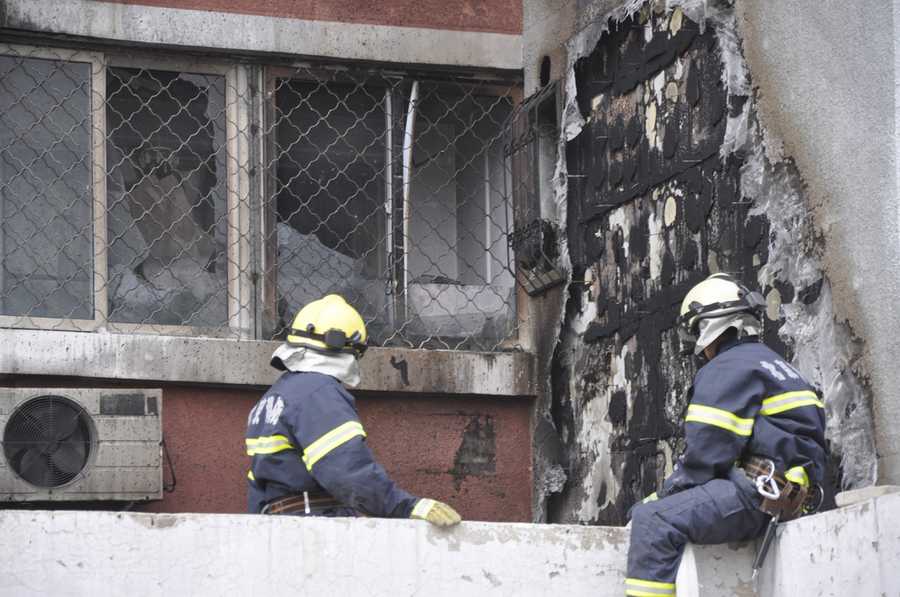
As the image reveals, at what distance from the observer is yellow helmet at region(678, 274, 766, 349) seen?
6.14 m

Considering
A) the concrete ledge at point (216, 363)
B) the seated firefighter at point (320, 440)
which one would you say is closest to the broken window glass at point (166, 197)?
the concrete ledge at point (216, 363)

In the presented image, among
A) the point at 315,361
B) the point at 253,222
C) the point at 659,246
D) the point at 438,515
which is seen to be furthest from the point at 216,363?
the point at 438,515

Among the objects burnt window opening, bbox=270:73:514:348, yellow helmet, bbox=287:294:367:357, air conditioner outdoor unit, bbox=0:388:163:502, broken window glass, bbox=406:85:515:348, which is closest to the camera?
yellow helmet, bbox=287:294:367:357

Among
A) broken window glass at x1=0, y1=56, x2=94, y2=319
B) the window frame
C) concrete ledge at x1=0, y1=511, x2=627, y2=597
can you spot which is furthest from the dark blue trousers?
broken window glass at x1=0, y1=56, x2=94, y2=319

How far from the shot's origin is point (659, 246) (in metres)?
7.61

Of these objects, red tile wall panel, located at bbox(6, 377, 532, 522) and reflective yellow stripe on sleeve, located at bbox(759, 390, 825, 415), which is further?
red tile wall panel, located at bbox(6, 377, 532, 522)

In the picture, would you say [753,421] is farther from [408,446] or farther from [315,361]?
[408,446]

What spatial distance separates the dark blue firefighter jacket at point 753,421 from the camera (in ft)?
19.1

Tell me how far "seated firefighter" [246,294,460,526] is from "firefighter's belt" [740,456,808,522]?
1099mm

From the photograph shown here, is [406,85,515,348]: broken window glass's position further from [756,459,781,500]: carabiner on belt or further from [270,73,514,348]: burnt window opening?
[756,459,781,500]: carabiner on belt

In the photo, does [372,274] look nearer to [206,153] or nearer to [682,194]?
[206,153]

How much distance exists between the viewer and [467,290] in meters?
8.80

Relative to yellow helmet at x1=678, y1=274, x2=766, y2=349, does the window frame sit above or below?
above

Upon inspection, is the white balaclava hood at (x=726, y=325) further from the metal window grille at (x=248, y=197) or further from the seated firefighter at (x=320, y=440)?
the metal window grille at (x=248, y=197)
